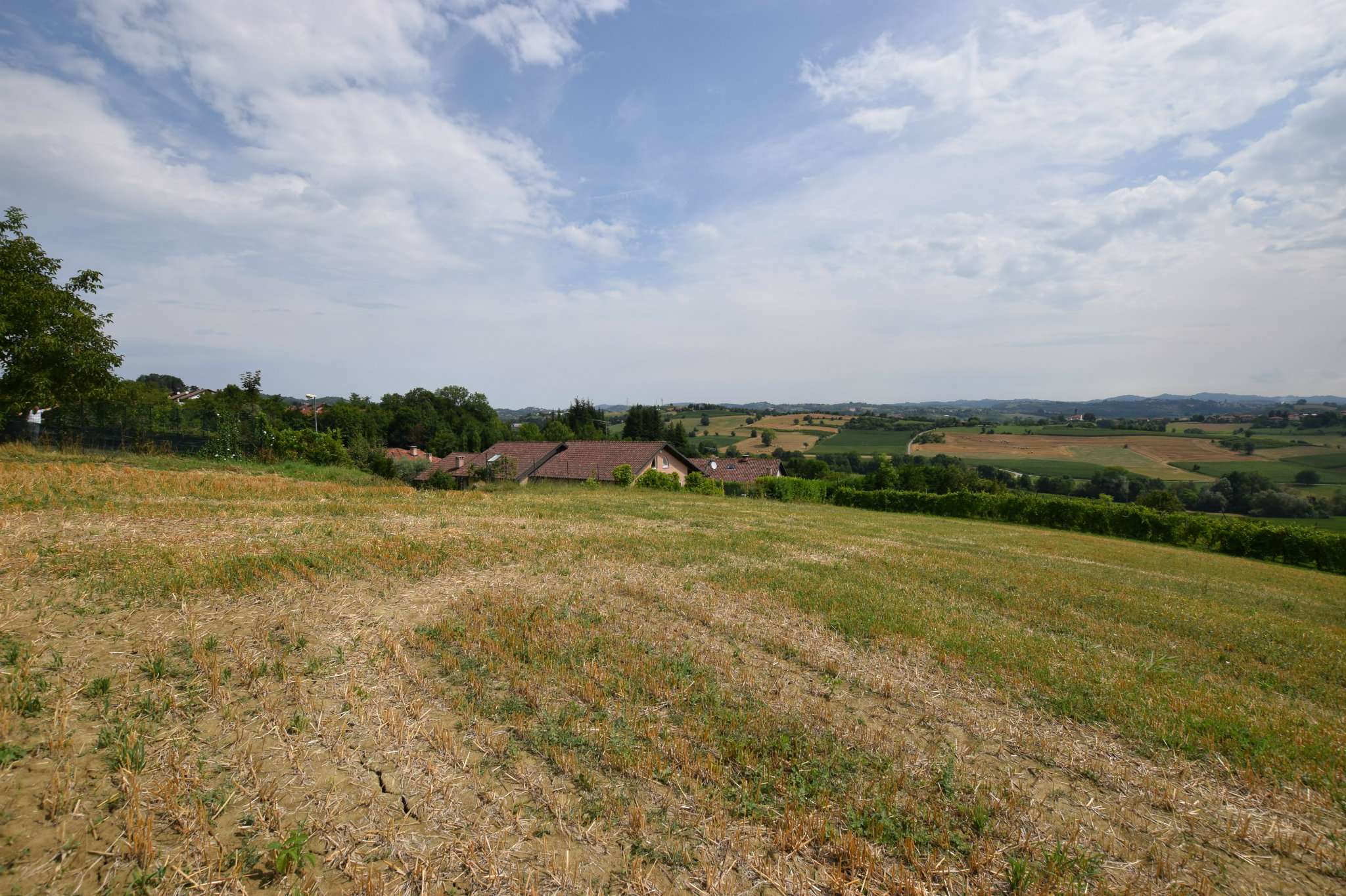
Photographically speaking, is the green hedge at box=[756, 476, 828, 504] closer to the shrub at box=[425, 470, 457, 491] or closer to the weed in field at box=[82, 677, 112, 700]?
the shrub at box=[425, 470, 457, 491]

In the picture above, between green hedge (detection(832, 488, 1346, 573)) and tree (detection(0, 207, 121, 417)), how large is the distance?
45.9 metres

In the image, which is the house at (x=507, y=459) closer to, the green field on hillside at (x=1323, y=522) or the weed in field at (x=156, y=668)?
the weed in field at (x=156, y=668)

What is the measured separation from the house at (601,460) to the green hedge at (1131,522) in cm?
1579

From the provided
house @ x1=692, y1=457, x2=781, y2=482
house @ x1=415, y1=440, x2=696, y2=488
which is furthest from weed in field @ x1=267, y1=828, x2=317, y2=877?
house @ x1=692, y1=457, x2=781, y2=482

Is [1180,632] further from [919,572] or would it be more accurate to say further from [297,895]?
[297,895]

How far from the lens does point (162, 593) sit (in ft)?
23.2

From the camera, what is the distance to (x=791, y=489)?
148 ft

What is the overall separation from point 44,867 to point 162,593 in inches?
205

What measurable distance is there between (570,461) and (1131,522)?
41.1 metres

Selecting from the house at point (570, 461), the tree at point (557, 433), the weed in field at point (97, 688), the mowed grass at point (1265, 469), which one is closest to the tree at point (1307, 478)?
the mowed grass at point (1265, 469)

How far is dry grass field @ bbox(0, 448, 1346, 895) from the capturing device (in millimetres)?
3527

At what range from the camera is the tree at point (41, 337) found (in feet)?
61.4

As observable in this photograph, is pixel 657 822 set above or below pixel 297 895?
below

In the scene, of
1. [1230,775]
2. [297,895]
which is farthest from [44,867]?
[1230,775]
